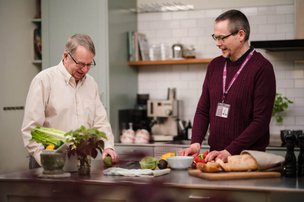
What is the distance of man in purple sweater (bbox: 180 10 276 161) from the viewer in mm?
2736

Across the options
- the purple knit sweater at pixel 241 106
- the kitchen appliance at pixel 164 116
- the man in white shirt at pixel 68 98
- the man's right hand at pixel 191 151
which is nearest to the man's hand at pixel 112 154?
the man in white shirt at pixel 68 98

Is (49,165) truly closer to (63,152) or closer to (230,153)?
(63,152)

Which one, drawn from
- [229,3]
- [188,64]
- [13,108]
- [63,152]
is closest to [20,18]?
[13,108]

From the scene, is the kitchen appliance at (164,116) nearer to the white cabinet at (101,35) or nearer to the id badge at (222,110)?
the white cabinet at (101,35)

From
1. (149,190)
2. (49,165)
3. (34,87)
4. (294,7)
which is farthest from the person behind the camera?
(294,7)

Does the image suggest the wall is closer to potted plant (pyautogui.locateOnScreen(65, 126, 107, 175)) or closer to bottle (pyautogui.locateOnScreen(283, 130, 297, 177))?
potted plant (pyautogui.locateOnScreen(65, 126, 107, 175))

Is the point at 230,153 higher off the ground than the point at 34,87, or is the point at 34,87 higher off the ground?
the point at 34,87

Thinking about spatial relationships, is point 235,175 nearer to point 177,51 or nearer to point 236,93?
point 236,93

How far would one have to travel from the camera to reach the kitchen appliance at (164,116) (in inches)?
198

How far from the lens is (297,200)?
181 centimetres

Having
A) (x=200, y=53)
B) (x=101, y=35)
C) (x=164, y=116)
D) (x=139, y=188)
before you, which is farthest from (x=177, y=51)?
(x=139, y=188)

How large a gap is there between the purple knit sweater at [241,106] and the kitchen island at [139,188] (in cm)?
55

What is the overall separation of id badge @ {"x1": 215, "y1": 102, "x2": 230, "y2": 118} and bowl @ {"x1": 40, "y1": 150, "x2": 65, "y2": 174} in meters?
1.14

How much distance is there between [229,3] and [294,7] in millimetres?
773
